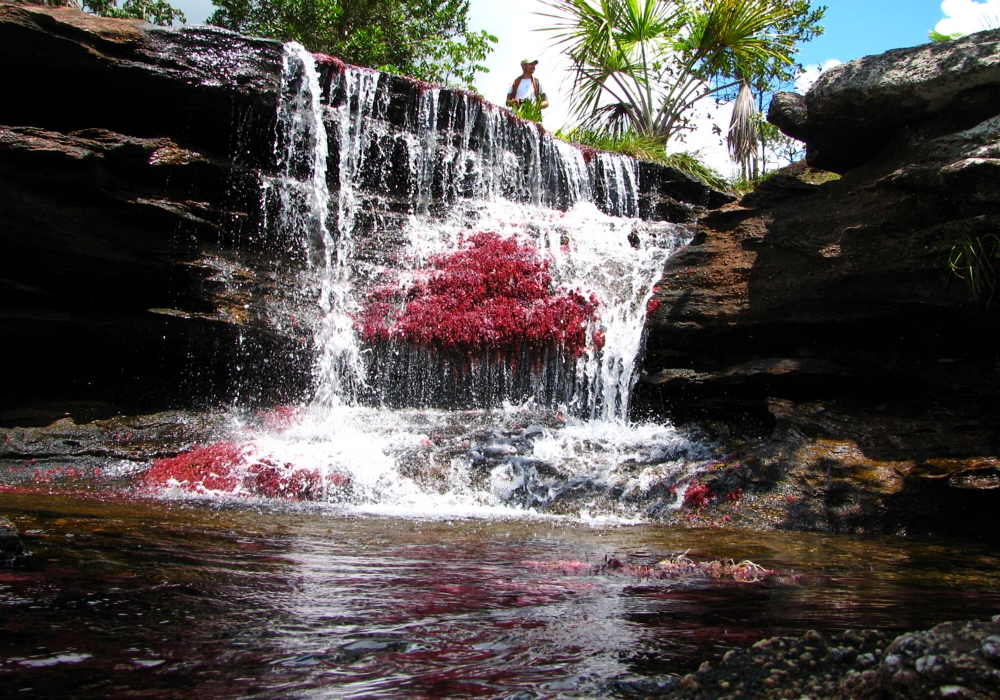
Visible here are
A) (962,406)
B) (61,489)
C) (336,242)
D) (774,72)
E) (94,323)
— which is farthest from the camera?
(774,72)

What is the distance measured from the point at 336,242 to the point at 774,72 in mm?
13425

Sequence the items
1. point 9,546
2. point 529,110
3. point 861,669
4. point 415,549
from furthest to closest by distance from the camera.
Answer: point 529,110
point 415,549
point 9,546
point 861,669

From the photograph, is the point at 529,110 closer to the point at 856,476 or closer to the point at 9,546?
the point at 856,476

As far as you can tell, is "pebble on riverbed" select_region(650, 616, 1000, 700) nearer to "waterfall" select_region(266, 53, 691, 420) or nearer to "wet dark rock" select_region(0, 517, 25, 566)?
"wet dark rock" select_region(0, 517, 25, 566)

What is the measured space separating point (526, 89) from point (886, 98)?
8325 mm

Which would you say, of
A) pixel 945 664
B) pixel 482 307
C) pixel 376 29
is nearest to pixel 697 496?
pixel 482 307

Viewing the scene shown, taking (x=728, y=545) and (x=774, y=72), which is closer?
(x=728, y=545)

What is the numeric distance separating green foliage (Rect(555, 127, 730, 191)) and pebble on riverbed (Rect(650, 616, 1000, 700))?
1229 centimetres

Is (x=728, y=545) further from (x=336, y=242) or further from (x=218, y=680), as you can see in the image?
(x=336, y=242)

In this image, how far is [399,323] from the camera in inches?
381

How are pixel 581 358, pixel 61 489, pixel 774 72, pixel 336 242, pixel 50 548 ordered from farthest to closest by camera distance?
pixel 774 72
pixel 336 242
pixel 581 358
pixel 61 489
pixel 50 548

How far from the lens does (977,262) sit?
6.53m

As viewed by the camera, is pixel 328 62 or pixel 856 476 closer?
pixel 856 476

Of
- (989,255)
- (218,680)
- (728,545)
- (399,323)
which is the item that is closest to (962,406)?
(989,255)
